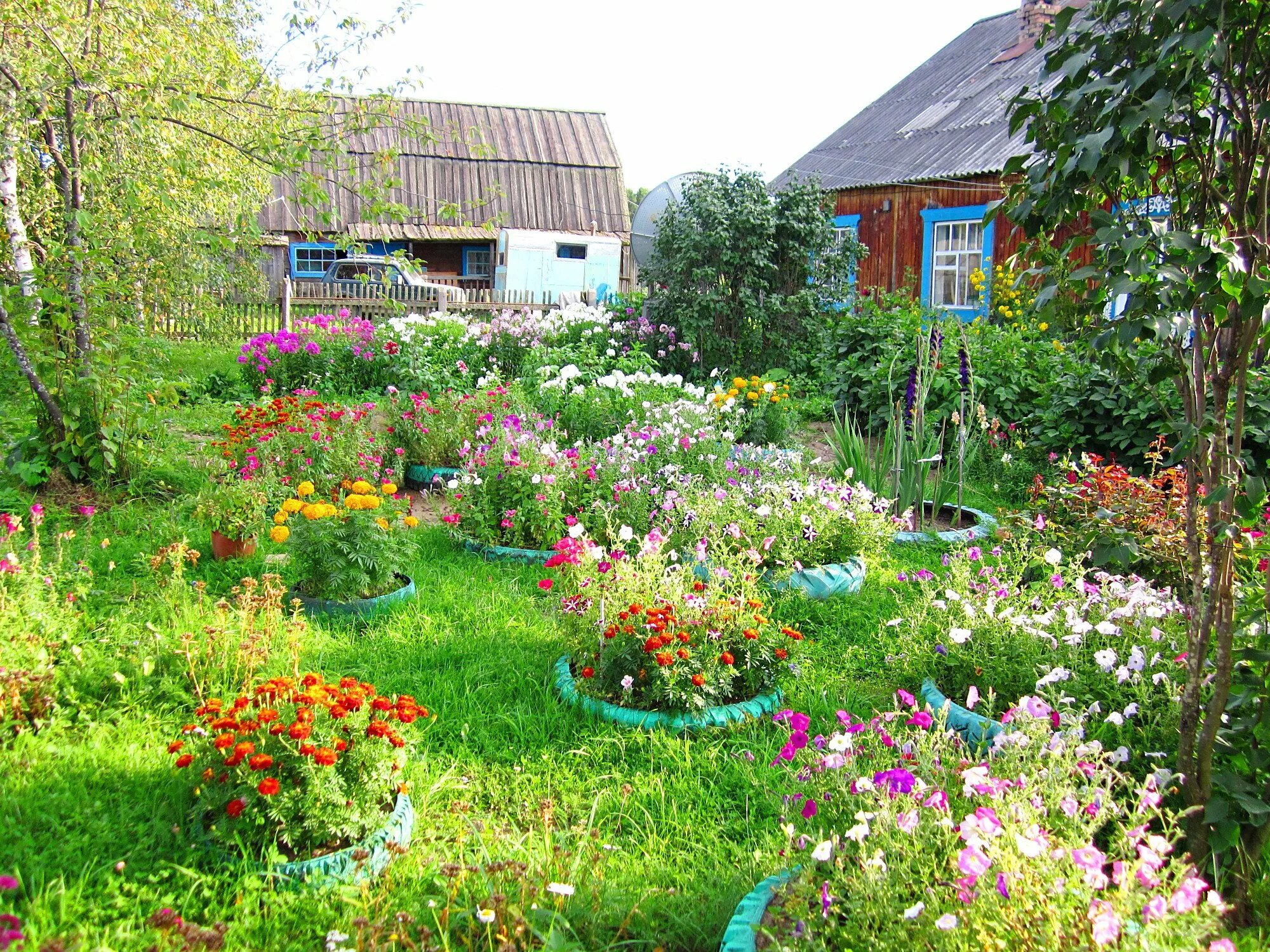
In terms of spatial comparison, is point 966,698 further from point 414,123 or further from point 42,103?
point 42,103

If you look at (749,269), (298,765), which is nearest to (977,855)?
(298,765)

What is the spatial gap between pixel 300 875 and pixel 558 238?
2109cm

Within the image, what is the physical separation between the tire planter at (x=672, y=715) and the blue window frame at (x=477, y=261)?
21.8 meters

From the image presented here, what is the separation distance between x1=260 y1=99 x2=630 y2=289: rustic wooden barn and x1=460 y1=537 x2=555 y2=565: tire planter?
1791 cm

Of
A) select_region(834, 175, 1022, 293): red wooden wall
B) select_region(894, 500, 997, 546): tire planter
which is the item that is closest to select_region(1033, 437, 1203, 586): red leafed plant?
select_region(894, 500, 997, 546): tire planter

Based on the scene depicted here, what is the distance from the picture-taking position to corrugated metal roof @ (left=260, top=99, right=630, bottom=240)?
2298 cm

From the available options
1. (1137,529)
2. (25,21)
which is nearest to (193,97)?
(25,21)

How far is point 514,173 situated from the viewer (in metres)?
24.2

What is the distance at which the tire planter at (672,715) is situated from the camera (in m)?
3.07

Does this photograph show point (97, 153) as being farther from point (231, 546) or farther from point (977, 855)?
point (977, 855)

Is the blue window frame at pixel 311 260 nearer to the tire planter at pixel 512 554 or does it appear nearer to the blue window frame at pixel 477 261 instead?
the blue window frame at pixel 477 261

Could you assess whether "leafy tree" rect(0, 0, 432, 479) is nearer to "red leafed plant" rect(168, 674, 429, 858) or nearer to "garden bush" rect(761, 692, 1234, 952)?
"red leafed plant" rect(168, 674, 429, 858)

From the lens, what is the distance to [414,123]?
17.5 ft

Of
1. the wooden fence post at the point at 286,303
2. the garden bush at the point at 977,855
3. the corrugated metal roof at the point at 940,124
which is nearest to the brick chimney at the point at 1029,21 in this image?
the corrugated metal roof at the point at 940,124
